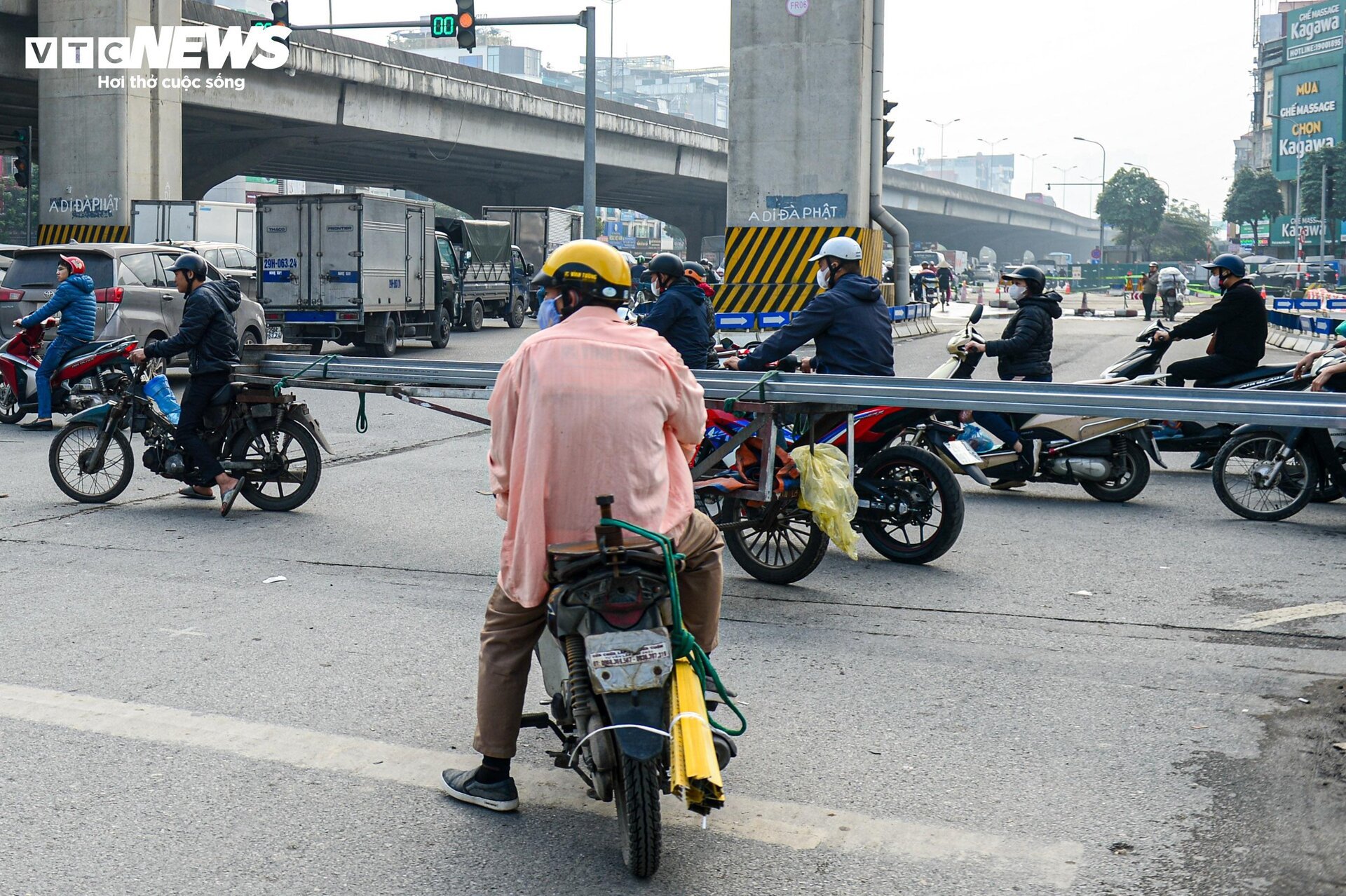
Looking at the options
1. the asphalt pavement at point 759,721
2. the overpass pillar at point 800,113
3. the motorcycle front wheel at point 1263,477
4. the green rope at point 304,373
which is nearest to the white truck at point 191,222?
the overpass pillar at point 800,113

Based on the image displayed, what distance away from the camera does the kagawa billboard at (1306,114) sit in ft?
314

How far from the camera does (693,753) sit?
3445mm

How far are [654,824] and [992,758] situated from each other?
149cm

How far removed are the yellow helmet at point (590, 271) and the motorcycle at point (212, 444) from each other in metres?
5.43

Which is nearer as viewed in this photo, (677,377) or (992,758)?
(677,377)

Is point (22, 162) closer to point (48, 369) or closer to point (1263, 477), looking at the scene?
point (48, 369)

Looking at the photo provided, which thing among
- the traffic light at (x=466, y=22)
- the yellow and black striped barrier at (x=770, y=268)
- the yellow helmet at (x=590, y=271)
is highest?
the traffic light at (x=466, y=22)

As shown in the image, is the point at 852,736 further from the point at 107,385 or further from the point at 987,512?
the point at 107,385

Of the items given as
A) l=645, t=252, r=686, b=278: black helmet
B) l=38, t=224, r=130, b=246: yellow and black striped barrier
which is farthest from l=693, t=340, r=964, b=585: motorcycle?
l=38, t=224, r=130, b=246: yellow and black striped barrier

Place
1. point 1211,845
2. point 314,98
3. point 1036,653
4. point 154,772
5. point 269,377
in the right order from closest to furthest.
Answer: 1. point 1211,845
2. point 154,772
3. point 1036,653
4. point 269,377
5. point 314,98

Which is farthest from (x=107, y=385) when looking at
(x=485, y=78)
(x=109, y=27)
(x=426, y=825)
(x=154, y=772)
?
(x=485, y=78)

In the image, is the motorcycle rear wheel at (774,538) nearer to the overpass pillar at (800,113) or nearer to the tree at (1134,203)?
the overpass pillar at (800,113)

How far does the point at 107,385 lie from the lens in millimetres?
9477

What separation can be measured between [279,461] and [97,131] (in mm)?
24079
